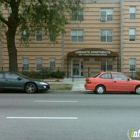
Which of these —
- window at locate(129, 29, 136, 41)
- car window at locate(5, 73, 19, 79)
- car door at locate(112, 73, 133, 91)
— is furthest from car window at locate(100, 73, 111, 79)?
window at locate(129, 29, 136, 41)

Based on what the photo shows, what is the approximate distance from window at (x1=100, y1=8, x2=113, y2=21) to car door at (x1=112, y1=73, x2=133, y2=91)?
50.4 ft

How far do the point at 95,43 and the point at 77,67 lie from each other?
3637 millimetres

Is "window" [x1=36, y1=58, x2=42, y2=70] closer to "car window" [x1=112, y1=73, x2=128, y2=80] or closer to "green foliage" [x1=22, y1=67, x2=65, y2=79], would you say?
"green foliage" [x1=22, y1=67, x2=65, y2=79]

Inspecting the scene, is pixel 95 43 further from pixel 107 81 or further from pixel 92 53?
pixel 107 81

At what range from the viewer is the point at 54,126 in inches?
261

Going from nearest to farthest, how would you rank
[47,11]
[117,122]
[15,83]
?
[117,122]
[15,83]
[47,11]

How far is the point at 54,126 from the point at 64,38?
78.5 feet

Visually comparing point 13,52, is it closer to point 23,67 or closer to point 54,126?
point 23,67

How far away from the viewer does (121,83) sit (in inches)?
626

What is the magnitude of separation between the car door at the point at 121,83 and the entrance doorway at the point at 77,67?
47.0ft

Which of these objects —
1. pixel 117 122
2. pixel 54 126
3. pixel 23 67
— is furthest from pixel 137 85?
pixel 23 67

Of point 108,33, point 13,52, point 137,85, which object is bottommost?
point 137,85

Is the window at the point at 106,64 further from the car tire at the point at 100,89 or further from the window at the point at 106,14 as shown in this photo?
the car tire at the point at 100,89

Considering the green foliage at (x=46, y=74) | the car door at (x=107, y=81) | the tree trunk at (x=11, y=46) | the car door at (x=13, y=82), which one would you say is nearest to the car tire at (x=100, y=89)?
the car door at (x=107, y=81)
